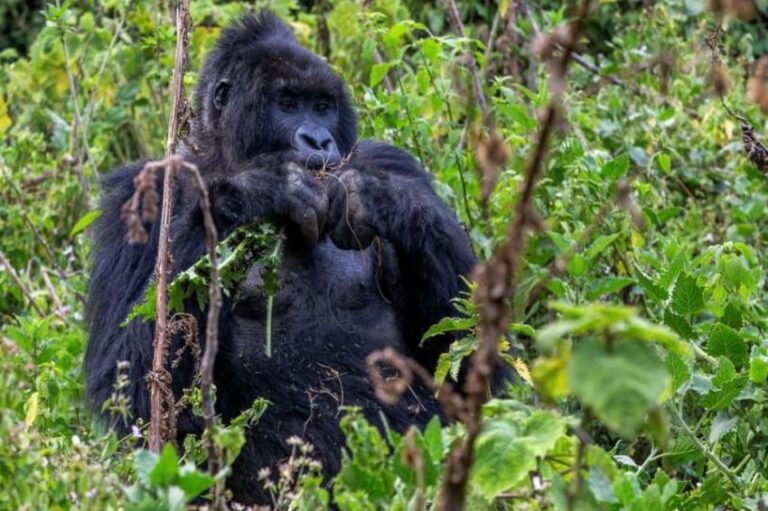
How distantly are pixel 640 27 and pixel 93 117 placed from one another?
2.45m

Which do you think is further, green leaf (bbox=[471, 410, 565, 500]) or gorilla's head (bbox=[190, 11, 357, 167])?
gorilla's head (bbox=[190, 11, 357, 167])

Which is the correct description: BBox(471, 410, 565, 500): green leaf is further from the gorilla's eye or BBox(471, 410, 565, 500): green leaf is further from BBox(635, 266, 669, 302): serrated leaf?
the gorilla's eye

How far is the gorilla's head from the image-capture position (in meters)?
4.14

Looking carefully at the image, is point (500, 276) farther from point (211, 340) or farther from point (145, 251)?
point (145, 251)

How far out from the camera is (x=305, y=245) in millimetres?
3943

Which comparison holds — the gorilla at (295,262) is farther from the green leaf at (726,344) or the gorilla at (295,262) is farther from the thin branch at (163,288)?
the green leaf at (726,344)

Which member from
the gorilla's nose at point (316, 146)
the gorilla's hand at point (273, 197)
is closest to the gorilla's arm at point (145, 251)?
the gorilla's hand at point (273, 197)

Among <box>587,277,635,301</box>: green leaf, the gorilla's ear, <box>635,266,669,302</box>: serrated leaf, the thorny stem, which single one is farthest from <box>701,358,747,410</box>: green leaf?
the gorilla's ear

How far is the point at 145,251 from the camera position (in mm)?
3930

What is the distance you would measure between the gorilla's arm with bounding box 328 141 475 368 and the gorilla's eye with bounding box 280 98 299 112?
0.71 ft

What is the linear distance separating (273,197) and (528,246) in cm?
107

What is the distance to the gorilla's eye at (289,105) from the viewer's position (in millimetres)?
4219

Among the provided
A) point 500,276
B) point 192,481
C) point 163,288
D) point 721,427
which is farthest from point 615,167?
point 500,276

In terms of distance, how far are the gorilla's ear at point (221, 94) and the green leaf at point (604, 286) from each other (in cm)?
118
